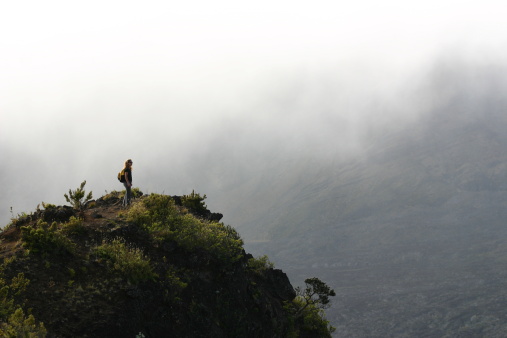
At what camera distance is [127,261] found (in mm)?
12844

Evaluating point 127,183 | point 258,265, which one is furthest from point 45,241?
point 258,265

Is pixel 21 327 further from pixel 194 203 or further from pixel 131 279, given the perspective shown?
Result: pixel 194 203

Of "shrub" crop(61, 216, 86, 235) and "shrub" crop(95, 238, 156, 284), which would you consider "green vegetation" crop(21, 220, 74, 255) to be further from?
"shrub" crop(95, 238, 156, 284)

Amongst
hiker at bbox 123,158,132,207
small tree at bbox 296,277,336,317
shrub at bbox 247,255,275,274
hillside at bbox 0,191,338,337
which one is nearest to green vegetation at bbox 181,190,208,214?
hiker at bbox 123,158,132,207

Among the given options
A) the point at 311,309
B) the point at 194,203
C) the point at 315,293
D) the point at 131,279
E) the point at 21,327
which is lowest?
the point at 21,327

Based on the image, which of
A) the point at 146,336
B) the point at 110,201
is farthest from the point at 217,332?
the point at 110,201

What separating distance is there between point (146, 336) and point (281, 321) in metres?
6.67

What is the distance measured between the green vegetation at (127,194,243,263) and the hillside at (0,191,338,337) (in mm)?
35

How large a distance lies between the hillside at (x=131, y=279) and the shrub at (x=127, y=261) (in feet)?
0.09

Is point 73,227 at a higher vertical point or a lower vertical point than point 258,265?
lower

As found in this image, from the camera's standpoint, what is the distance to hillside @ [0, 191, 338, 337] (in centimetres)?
1104

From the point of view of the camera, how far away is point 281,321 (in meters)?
17.1

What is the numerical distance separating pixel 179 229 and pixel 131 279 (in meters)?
3.43

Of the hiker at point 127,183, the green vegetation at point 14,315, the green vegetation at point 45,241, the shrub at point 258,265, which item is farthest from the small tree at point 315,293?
the green vegetation at point 14,315
